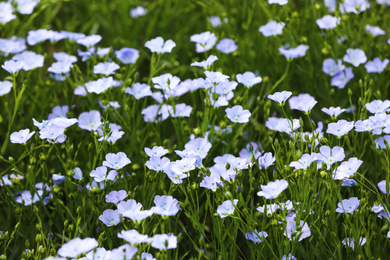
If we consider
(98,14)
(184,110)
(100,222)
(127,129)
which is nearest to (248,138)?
(184,110)

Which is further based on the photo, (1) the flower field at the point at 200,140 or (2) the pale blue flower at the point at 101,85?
(2) the pale blue flower at the point at 101,85

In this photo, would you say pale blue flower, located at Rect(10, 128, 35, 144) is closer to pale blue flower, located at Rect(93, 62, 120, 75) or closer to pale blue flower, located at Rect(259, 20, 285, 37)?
pale blue flower, located at Rect(93, 62, 120, 75)

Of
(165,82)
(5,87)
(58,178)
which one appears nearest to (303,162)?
(165,82)

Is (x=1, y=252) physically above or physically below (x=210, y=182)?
below

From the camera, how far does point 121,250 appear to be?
1.53 meters

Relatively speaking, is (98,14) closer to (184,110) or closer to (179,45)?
(179,45)

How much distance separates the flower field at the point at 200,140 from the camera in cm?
187

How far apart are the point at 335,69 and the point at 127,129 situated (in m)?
1.15

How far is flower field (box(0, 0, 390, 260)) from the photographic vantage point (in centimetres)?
187

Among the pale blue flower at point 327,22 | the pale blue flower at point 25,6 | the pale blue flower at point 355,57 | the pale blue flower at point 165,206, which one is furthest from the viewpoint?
the pale blue flower at point 25,6

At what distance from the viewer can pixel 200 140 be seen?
2207 mm

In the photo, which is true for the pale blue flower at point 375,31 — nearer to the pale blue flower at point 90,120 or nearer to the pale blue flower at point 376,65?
the pale blue flower at point 376,65

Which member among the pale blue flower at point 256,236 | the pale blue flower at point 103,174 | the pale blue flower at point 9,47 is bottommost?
the pale blue flower at point 256,236

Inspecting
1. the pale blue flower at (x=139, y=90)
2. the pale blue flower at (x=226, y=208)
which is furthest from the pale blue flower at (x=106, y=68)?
the pale blue flower at (x=226, y=208)
